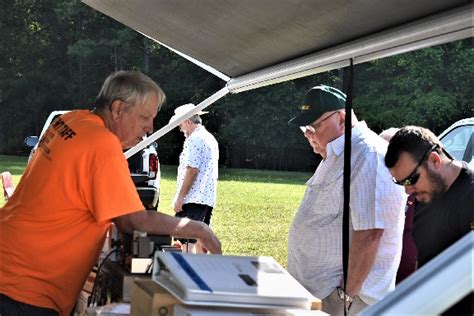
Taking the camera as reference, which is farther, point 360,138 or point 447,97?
point 447,97

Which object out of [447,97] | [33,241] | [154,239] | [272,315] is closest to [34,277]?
[33,241]

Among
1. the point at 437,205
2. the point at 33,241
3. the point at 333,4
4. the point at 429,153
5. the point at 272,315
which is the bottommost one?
the point at 272,315

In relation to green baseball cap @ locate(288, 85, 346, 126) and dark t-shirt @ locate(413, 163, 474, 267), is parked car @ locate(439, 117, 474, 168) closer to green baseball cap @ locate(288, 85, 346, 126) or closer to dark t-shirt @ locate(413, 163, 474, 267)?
green baseball cap @ locate(288, 85, 346, 126)

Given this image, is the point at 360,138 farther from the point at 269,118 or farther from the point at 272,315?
the point at 269,118

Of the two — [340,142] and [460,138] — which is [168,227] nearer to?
[340,142]

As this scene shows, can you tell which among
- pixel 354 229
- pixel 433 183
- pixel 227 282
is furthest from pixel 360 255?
pixel 227 282

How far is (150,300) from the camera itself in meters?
2.24

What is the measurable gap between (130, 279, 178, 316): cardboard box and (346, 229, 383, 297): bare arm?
1312 mm

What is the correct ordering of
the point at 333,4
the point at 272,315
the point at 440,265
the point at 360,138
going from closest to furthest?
the point at 440,265 → the point at 272,315 → the point at 333,4 → the point at 360,138

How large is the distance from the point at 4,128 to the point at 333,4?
101 ft

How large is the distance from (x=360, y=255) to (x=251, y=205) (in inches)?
525

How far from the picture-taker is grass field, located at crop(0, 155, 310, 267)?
37.7 ft

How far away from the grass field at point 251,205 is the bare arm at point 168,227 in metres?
6.74

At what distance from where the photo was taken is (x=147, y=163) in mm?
11398
